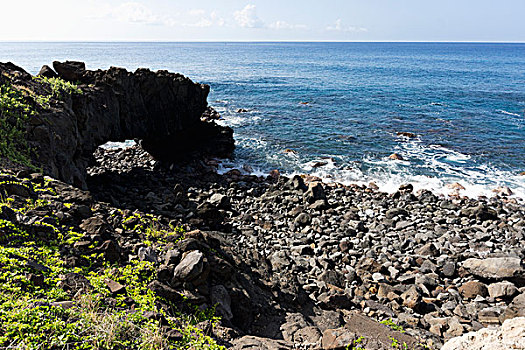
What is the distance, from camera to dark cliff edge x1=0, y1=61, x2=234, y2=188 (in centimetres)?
Result: 1477

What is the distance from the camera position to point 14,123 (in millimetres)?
13328

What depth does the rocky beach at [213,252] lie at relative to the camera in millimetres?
6000

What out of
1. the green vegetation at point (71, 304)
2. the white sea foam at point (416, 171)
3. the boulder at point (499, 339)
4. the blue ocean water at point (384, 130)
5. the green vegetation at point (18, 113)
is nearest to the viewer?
the green vegetation at point (71, 304)

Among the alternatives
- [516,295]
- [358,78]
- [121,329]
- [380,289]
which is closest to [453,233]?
[516,295]

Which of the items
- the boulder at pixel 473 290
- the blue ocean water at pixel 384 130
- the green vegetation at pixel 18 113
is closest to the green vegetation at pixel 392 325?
the boulder at pixel 473 290

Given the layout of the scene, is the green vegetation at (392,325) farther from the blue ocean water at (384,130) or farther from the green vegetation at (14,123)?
the blue ocean water at (384,130)

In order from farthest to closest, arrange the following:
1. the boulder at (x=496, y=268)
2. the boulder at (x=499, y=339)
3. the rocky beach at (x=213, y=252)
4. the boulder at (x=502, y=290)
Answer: the boulder at (x=496, y=268), the boulder at (x=502, y=290), the rocky beach at (x=213, y=252), the boulder at (x=499, y=339)

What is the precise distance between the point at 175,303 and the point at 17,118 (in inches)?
468

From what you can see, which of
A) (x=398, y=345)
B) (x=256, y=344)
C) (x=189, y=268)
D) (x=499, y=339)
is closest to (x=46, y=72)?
(x=189, y=268)

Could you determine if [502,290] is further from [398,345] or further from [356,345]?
[356,345]

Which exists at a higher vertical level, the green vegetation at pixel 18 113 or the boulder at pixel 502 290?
the green vegetation at pixel 18 113

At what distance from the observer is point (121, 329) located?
5.38 metres

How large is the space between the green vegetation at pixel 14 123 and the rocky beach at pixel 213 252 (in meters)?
0.06

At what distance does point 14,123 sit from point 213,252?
422 inches
